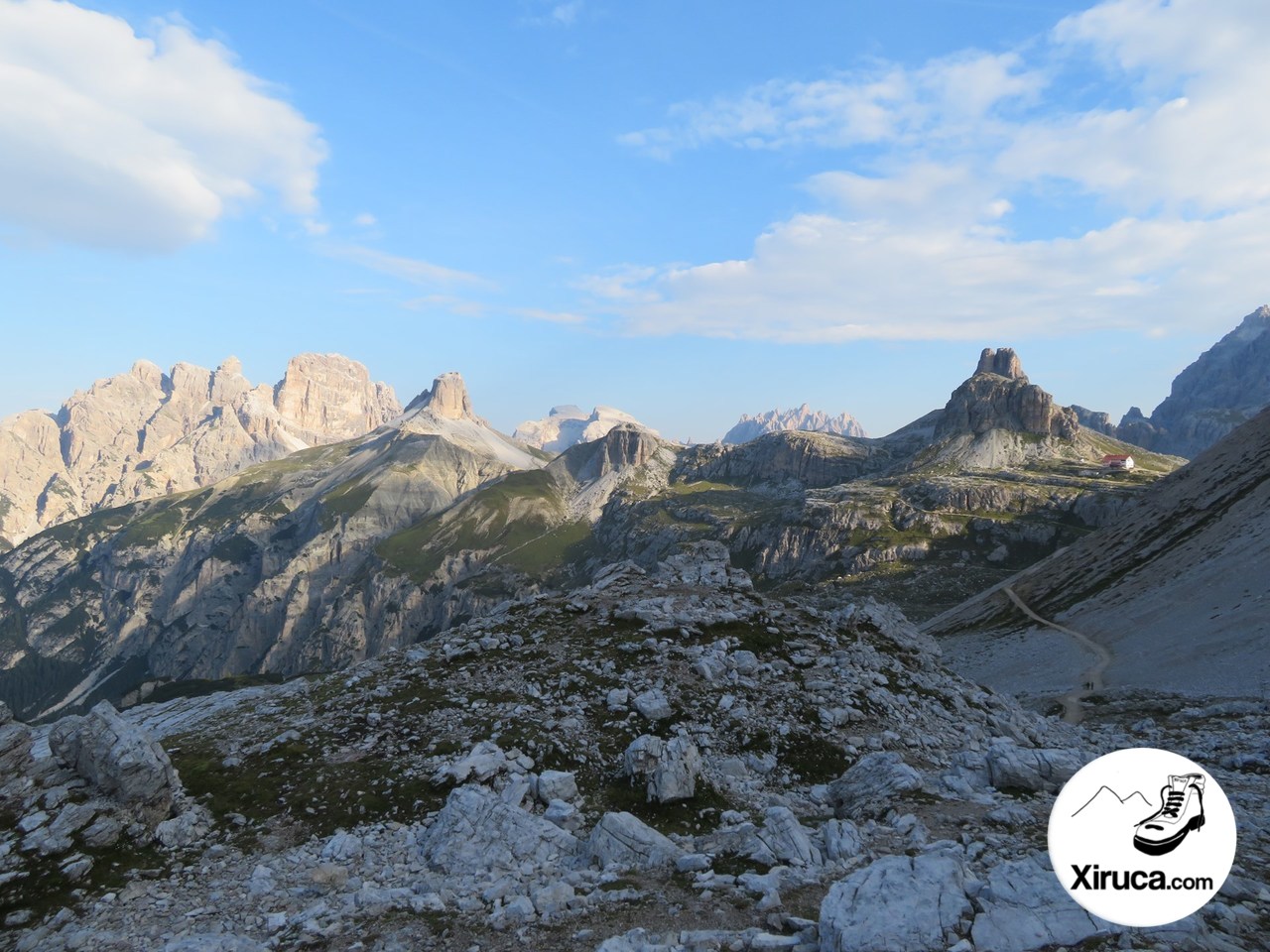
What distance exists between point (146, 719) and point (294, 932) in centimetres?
3711

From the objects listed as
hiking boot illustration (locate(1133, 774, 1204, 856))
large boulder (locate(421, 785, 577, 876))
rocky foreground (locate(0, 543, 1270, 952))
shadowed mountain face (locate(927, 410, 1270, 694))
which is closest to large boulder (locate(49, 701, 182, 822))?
rocky foreground (locate(0, 543, 1270, 952))

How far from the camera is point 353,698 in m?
30.9

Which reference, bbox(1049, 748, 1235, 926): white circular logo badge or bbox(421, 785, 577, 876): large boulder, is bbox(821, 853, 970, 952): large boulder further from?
bbox(421, 785, 577, 876): large boulder

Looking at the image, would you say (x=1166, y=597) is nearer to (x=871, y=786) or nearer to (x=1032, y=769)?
(x=1032, y=769)

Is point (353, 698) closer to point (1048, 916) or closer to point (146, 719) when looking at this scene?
point (146, 719)

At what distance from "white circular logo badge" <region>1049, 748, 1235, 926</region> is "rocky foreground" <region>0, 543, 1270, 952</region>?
0.64m

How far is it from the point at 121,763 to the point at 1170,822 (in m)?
29.7

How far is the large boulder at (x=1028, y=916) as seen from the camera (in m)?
11.8

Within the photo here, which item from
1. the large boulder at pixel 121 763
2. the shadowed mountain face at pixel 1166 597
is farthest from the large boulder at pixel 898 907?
the shadowed mountain face at pixel 1166 597

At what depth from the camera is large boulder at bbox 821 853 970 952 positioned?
40.5 ft

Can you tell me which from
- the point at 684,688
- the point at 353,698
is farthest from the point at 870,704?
the point at 353,698

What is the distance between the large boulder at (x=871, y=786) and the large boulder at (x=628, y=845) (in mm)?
7327

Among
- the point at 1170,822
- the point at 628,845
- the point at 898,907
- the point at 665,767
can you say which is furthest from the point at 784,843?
the point at 1170,822

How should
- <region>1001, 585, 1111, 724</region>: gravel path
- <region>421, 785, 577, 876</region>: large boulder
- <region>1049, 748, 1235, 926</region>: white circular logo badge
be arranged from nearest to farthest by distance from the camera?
<region>1049, 748, 1235, 926</region>: white circular logo badge
<region>421, 785, 577, 876</region>: large boulder
<region>1001, 585, 1111, 724</region>: gravel path
